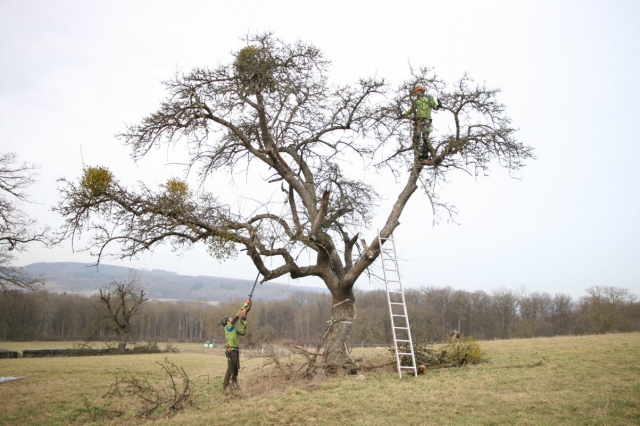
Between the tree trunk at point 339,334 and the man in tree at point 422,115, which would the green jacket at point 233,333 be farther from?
the man in tree at point 422,115

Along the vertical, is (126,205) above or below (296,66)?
below

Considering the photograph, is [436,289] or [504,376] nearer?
[504,376]

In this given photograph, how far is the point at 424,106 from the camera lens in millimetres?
11102

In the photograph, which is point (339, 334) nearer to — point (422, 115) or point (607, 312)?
point (422, 115)

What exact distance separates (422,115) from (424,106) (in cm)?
25

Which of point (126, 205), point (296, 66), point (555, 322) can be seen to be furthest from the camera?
point (555, 322)

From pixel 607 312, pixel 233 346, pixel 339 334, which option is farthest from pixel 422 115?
pixel 607 312

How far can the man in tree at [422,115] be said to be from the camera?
1106 centimetres

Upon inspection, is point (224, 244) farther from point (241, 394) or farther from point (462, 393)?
point (462, 393)

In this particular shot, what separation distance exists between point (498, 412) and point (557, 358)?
5.42 m

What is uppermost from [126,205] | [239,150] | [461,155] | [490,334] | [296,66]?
[296,66]

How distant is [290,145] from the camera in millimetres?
12828

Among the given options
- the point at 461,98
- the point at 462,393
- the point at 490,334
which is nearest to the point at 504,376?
the point at 462,393

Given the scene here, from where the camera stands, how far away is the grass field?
584cm
